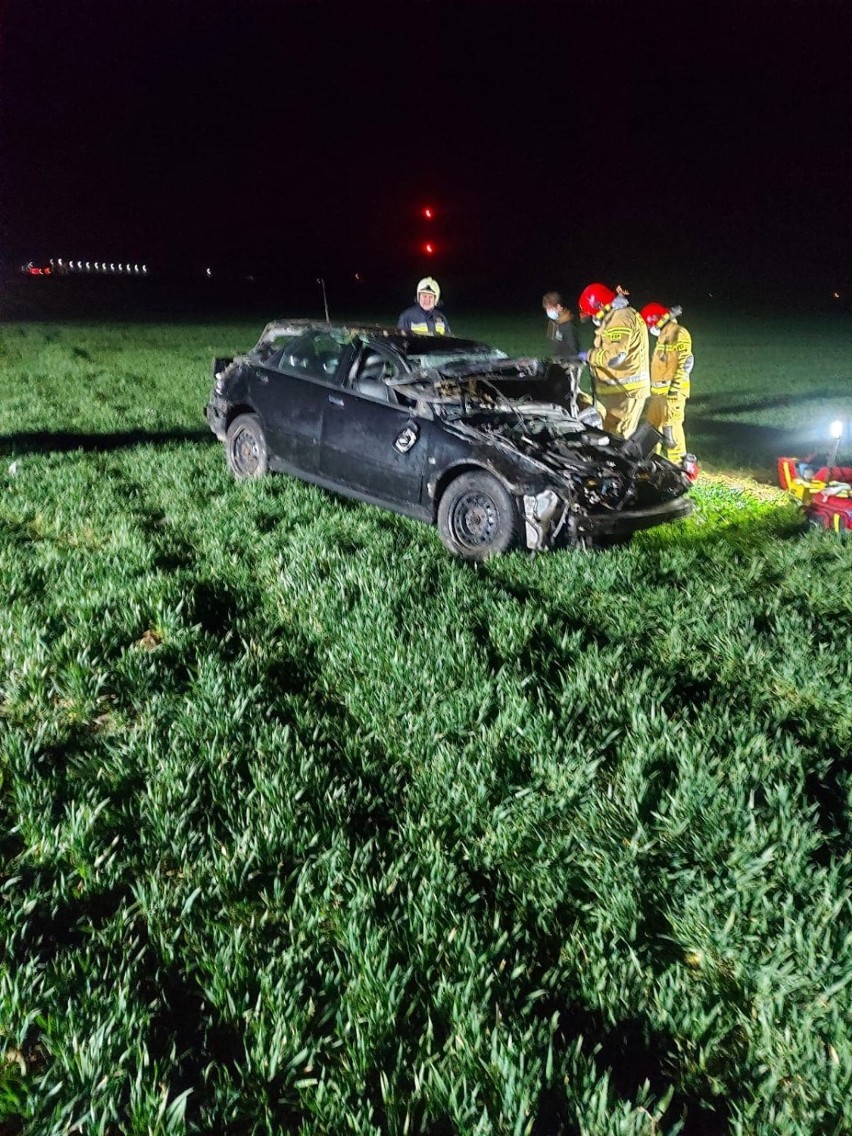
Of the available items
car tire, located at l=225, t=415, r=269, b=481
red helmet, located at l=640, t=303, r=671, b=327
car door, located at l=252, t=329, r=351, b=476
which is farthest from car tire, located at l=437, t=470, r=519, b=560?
red helmet, located at l=640, t=303, r=671, b=327

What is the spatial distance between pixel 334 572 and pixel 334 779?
1948 mm

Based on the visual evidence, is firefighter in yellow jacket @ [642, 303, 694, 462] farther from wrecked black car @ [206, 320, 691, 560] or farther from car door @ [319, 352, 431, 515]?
car door @ [319, 352, 431, 515]

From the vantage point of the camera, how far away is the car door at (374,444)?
18.8 ft

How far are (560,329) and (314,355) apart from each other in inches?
154

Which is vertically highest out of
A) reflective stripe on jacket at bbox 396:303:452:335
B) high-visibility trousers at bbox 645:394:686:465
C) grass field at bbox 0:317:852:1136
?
reflective stripe on jacket at bbox 396:303:452:335

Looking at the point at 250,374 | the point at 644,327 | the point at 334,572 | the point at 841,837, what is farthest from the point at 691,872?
the point at 644,327

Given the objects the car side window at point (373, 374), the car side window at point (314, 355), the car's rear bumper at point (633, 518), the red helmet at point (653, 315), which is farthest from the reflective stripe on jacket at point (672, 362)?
the car side window at point (314, 355)

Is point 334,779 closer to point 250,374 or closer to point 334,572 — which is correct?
point 334,572

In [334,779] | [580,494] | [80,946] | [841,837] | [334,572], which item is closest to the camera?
[80,946]

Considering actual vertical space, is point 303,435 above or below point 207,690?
above

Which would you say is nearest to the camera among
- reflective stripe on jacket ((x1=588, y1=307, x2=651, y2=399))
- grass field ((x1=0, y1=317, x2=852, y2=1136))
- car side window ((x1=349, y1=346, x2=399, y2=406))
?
grass field ((x1=0, y1=317, x2=852, y2=1136))

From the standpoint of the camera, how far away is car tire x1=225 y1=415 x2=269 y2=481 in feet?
22.7

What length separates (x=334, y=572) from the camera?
457 cm

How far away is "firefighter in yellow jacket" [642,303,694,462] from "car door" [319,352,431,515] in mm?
3721
